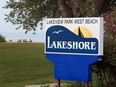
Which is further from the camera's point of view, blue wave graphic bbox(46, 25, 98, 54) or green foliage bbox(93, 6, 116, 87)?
green foliage bbox(93, 6, 116, 87)

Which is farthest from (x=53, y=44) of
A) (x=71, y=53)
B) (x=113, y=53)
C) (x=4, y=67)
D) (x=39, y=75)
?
(x=4, y=67)

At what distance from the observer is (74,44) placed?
9.56 meters

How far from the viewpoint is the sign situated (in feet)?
30.3

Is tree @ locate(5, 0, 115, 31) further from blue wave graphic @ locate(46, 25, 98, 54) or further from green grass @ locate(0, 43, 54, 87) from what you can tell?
blue wave graphic @ locate(46, 25, 98, 54)

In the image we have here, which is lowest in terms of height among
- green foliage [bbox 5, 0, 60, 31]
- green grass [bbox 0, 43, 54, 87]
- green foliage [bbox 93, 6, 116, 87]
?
green grass [bbox 0, 43, 54, 87]

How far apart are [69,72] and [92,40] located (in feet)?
2.96

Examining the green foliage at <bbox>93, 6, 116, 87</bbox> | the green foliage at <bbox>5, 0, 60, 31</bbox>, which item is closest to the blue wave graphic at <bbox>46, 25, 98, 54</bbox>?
the green foliage at <bbox>93, 6, 116, 87</bbox>

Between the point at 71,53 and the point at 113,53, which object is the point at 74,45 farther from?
the point at 113,53

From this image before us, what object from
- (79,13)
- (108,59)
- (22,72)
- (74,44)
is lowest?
(22,72)

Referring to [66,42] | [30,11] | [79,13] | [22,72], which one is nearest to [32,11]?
[30,11]

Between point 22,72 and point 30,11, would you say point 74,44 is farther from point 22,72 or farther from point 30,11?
point 30,11

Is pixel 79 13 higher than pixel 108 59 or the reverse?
higher

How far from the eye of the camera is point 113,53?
9.72 metres

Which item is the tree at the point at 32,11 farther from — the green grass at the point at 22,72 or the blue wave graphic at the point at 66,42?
the blue wave graphic at the point at 66,42
